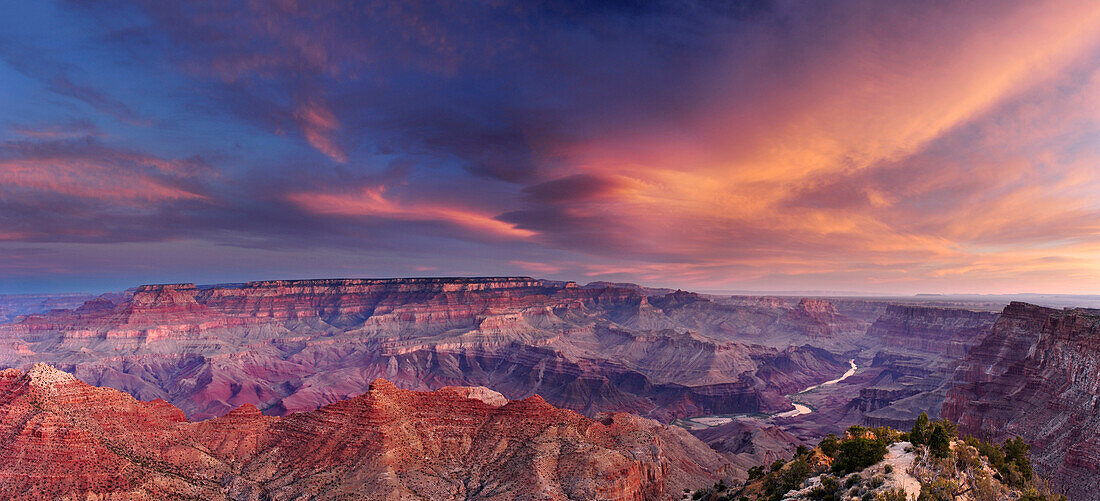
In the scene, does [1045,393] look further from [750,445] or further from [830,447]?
[830,447]

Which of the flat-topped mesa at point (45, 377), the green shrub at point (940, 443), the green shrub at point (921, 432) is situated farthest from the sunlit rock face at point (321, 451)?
the green shrub at point (940, 443)

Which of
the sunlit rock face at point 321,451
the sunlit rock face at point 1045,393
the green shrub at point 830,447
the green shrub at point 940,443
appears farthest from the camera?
the sunlit rock face at point 1045,393

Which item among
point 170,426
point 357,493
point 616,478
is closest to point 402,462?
point 357,493

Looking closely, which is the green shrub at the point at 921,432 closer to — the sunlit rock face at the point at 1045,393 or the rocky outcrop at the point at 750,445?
the sunlit rock face at the point at 1045,393

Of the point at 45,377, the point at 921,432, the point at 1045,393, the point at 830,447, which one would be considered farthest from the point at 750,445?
the point at 45,377

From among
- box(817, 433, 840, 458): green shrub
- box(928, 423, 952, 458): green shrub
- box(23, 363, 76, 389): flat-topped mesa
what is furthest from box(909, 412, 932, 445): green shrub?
box(23, 363, 76, 389): flat-topped mesa
